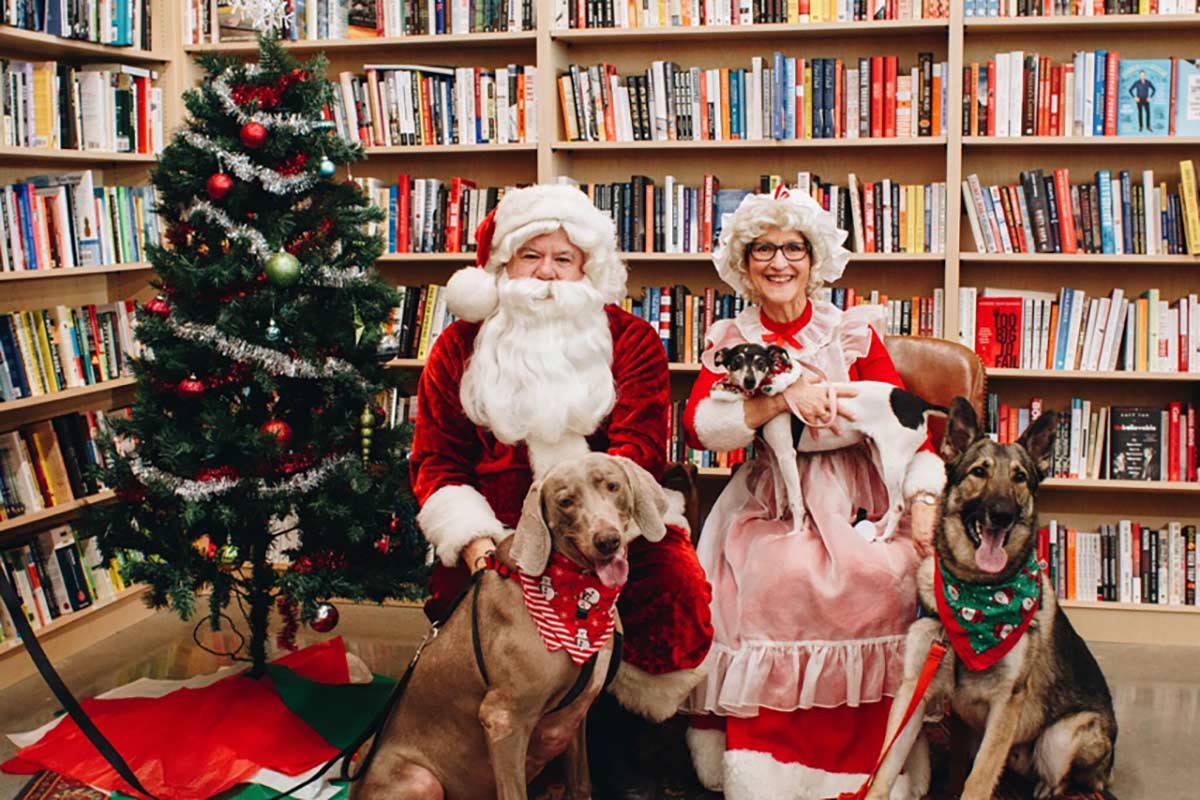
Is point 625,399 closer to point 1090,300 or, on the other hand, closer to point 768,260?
point 768,260

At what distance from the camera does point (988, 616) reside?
2.54 meters

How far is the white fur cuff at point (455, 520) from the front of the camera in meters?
2.76

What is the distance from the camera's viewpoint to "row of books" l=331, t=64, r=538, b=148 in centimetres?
428

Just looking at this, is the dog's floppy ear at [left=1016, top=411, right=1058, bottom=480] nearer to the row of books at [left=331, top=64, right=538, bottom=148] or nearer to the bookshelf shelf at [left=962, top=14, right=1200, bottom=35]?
the bookshelf shelf at [left=962, top=14, right=1200, bottom=35]

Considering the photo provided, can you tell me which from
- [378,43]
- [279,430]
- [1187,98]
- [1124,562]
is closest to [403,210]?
[378,43]

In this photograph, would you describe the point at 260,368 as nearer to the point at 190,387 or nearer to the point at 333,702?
the point at 190,387

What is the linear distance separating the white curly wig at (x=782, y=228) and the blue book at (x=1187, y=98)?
148cm

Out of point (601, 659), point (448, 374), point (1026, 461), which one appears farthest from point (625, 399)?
point (1026, 461)

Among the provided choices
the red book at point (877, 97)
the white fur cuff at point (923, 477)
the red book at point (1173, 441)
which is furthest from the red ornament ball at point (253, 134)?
the red book at point (1173, 441)

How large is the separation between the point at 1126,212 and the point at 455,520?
2439mm

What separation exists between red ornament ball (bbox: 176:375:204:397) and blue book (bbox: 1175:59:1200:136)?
2.95m

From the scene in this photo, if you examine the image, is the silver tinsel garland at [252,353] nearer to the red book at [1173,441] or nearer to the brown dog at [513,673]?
the brown dog at [513,673]

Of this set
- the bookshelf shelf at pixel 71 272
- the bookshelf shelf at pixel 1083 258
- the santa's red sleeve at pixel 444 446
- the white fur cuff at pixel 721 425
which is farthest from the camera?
the bookshelf shelf at pixel 1083 258

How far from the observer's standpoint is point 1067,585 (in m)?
4.16
